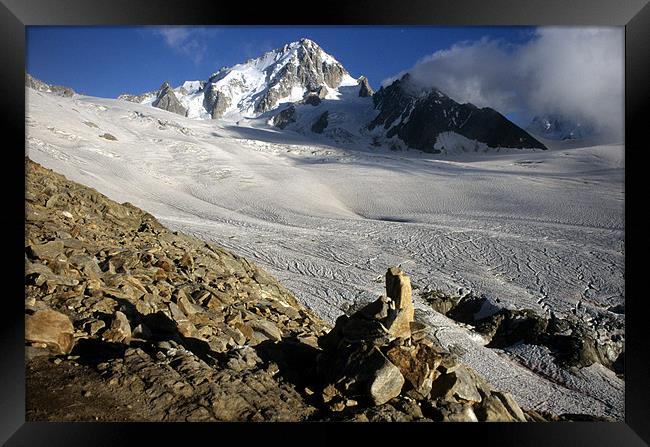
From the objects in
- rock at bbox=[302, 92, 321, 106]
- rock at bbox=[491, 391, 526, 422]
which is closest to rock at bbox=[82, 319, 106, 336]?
rock at bbox=[491, 391, 526, 422]

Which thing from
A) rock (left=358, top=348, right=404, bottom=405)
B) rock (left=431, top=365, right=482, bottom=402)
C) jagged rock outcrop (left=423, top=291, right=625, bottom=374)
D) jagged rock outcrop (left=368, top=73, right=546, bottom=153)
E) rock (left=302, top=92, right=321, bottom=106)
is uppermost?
rock (left=302, top=92, right=321, bottom=106)

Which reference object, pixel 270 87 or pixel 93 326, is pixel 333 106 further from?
pixel 93 326

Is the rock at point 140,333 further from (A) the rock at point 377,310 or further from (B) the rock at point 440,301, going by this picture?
(B) the rock at point 440,301

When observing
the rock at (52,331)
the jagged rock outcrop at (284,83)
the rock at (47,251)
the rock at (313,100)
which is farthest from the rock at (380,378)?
the jagged rock outcrop at (284,83)

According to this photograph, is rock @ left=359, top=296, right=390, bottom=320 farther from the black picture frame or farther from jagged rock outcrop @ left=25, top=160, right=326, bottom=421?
the black picture frame
